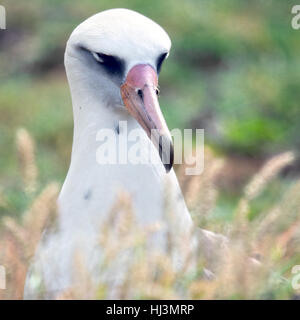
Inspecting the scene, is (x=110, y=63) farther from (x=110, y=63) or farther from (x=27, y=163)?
(x=27, y=163)

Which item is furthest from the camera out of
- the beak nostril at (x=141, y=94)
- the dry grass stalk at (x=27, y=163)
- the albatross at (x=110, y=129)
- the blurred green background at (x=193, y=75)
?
the blurred green background at (x=193, y=75)

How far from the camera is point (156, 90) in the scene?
9.74ft

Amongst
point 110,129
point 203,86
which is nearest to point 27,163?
point 110,129

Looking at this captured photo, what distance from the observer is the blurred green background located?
6113mm

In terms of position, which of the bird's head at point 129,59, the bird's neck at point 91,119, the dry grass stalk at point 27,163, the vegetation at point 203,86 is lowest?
the dry grass stalk at point 27,163

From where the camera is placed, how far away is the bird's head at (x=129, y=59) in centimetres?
289

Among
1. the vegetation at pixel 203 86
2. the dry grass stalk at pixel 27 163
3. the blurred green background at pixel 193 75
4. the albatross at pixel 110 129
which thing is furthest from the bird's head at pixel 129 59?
the blurred green background at pixel 193 75

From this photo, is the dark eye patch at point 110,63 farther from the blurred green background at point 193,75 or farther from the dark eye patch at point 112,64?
the blurred green background at point 193,75

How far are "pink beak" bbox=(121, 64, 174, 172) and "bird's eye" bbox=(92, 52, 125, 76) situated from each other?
5cm

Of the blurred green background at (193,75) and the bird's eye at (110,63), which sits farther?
the blurred green background at (193,75)

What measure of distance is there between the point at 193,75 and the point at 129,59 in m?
4.04

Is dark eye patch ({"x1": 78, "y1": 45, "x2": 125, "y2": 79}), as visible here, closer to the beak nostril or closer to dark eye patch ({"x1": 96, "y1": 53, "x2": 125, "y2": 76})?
dark eye patch ({"x1": 96, "y1": 53, "x2": 125, "y2": 76})

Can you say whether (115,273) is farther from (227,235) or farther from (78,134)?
(78,134)

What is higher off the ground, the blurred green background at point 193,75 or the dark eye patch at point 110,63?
the blurred green background at point 193,75
